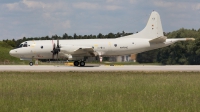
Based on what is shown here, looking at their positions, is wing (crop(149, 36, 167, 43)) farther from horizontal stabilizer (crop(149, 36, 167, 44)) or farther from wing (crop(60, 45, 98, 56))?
wing (crop(60, 45, 98, 56))

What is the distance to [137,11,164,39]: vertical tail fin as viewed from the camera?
53625 mm

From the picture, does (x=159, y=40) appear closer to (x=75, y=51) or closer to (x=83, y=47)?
(x=83, y=47)

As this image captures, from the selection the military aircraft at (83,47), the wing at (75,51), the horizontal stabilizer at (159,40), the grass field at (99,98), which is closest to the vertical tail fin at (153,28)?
the military aircraft at (83,47)

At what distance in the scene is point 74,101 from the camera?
17.1m

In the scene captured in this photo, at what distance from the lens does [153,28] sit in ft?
177

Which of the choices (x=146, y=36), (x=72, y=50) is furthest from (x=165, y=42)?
(x=72, y=50)

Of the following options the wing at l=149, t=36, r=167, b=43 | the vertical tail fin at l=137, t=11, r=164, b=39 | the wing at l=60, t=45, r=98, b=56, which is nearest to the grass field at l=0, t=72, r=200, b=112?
the wing at l=60, t=45, r=98, b=56

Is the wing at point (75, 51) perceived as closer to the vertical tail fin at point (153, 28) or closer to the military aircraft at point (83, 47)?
the military aircraft at point (83, 47)

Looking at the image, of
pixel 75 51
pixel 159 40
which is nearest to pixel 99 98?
pixel 75 51

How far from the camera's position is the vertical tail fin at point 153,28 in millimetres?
53625

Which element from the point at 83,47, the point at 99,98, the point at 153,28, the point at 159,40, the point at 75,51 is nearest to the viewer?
the point at 99,98

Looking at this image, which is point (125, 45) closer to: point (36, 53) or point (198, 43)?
point (36, 53)

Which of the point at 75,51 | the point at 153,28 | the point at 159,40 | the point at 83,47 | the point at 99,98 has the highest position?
the point at 153,28

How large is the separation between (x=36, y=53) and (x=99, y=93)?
3285 cm
